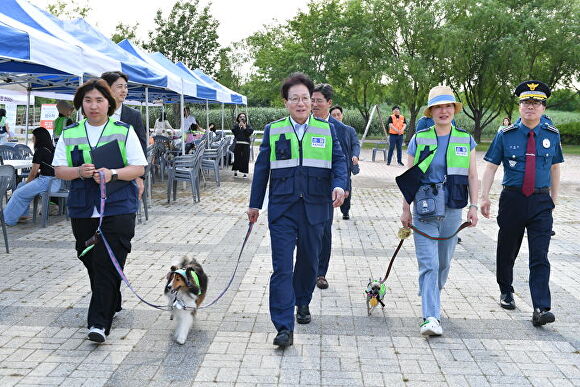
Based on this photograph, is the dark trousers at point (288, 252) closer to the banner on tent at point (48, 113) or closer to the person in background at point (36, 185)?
the person in background at point (36, 185)

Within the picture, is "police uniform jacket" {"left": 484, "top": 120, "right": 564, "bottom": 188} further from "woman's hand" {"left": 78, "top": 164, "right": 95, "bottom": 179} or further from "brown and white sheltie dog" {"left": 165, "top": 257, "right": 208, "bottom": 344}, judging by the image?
"woman's hand" {"left": 78, "top": 164, "right": 95, "bottom": 179}

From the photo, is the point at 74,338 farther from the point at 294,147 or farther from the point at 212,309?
the point at 294,147

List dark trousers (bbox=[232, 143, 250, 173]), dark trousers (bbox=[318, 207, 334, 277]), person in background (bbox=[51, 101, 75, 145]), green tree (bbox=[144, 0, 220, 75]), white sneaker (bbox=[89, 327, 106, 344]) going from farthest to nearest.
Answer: green tree (bbox=[144, 0, 220, 75])
dark trousers (bbox=[232, 143, 250, 173])
person in background (bbox=[51, 101, 75, 145])
dark trousers (bbox=[318, 207, 334, 277])
white sneaker (bbox=[89, 327, 106, 344])

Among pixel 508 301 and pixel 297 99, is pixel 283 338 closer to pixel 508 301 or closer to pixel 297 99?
pixel 297 99

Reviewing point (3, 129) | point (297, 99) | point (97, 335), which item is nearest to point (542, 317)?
point (297, 99)

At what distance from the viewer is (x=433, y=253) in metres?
4.45

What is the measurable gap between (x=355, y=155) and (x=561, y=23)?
29444mm

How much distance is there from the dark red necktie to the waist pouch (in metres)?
0.77

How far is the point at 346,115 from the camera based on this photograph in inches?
2057

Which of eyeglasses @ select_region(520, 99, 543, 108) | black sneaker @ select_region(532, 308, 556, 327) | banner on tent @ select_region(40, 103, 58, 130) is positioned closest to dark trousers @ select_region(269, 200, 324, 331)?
black sneaker @ select_region(532, 308, 556, 327)

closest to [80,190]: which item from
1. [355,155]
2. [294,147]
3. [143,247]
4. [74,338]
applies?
[74,338]

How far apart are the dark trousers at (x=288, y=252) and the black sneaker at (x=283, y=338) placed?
3 cm

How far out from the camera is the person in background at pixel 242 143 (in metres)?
16.1

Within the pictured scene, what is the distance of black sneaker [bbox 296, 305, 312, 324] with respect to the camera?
4613 millimetres
